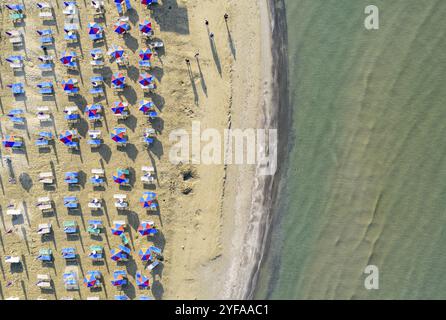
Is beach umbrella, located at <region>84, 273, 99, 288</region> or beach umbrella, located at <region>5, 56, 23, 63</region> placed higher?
beach umbrella, located at <region>5, 56, 23, 63</region>

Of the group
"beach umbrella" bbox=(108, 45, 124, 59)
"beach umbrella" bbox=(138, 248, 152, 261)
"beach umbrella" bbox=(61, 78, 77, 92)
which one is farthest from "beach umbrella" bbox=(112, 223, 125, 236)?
"beach umbrella" bbox=(108, 45, 124, 59)

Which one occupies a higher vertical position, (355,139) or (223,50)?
(223,50)

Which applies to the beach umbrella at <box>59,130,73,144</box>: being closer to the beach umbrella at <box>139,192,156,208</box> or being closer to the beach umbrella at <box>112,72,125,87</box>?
the beach umbrella at <box>112,72,125,87</box>

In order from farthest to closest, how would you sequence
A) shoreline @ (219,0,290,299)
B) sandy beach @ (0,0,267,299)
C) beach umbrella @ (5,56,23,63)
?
shoreline @ (219,0,290,299) → sandy beach @ (0,0,267,299) → beach umbrella @ (5,56,23,63)

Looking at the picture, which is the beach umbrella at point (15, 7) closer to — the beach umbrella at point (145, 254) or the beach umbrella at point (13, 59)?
the beach umbrella at point (13, 59)

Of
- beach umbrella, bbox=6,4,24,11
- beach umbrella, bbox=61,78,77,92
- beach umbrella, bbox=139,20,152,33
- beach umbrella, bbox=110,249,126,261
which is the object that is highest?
beach umbrella, bbox=6,4,24,11

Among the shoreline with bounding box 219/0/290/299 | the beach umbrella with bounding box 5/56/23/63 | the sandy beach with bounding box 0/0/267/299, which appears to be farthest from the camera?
the shoreline with bounding box 219/0/290/299

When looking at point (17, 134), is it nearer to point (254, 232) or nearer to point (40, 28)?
point (40, 28)
